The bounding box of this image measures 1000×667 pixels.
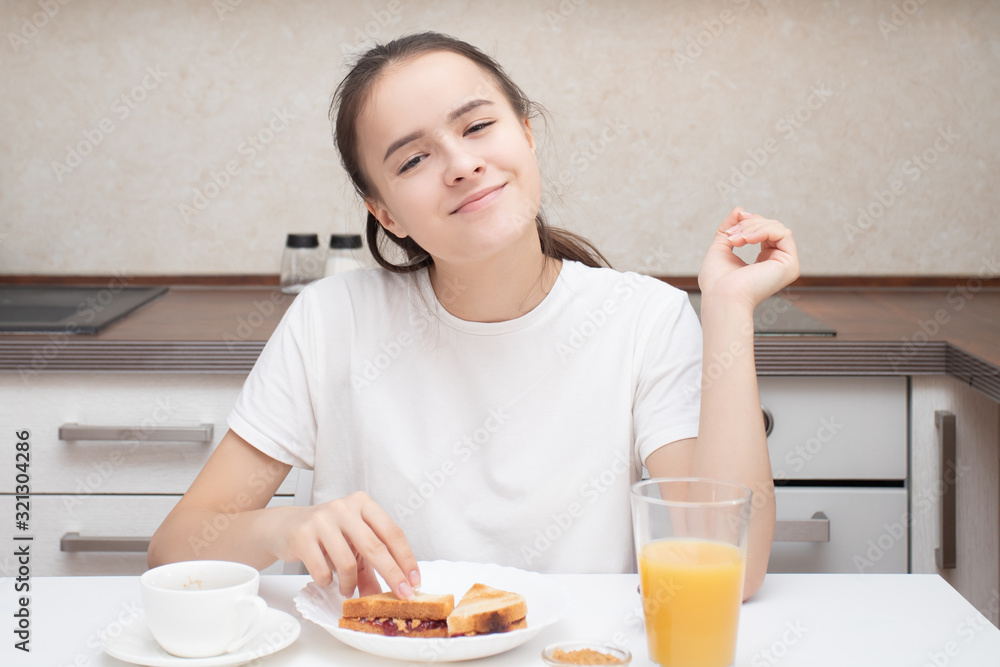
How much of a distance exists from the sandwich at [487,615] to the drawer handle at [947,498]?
1.00m

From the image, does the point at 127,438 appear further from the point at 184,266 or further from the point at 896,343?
the point at 896,343

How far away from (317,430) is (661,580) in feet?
1.89

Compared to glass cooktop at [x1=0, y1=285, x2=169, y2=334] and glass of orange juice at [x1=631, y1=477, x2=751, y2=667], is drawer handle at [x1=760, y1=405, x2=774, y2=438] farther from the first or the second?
glass cooktop at [x1=0, y1=285, x2=169, y2=334]

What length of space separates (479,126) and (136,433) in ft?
2.83

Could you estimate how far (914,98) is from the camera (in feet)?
6.31

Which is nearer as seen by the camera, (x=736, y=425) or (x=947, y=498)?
(x=736, y=425)

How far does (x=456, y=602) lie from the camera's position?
2.48 feet
